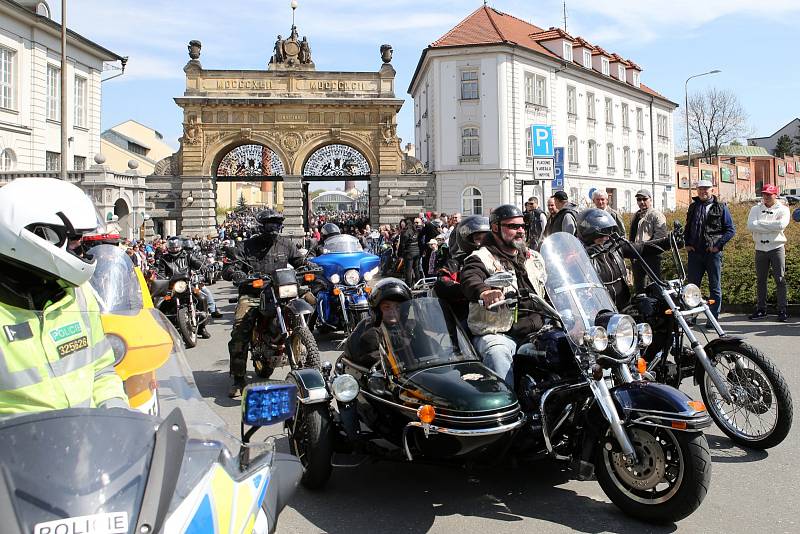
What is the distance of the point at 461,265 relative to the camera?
6.16 m

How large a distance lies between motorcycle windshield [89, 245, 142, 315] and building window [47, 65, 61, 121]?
31165 mm

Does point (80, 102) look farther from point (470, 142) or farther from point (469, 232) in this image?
point (469, 232)

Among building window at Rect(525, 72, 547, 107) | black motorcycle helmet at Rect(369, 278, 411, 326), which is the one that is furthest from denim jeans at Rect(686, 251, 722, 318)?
building window at Rect(525, 72, 547, 107)

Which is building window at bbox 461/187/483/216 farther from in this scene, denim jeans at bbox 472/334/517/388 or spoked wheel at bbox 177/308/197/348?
denim jeans at bbox 472/334/517/388

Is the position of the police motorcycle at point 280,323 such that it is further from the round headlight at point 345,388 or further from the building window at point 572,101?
the building window at point 572,101

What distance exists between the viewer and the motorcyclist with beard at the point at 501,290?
4.25 metres

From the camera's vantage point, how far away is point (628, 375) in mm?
3805

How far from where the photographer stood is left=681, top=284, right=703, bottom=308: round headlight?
199 inches

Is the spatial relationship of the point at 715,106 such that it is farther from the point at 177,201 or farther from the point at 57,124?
the point at 57,124

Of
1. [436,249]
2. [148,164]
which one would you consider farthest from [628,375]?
[148,164]

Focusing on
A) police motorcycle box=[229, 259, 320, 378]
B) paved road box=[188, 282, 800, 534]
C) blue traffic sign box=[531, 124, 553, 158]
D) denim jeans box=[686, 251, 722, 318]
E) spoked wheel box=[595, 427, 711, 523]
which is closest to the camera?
spoked wheel box=[595, 427, 711, 523]

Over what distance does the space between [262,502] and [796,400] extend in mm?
5427

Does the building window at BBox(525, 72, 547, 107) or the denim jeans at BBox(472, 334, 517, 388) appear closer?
the denim jeans at BBox(472, 334, 517, 388)

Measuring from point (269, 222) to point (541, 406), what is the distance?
184 inches
